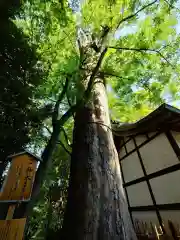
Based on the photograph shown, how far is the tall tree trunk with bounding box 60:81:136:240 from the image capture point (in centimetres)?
178

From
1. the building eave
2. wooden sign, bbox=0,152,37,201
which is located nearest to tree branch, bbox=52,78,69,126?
the building eave

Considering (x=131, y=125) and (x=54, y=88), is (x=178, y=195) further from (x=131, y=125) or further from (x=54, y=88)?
(x=54, y=88)

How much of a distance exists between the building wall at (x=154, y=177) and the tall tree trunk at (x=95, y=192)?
1.74m

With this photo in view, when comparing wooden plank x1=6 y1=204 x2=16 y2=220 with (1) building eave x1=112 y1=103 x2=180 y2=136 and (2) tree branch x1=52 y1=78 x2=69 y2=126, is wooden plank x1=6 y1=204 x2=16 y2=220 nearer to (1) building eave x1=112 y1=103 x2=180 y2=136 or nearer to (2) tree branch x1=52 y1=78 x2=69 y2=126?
(1) building eave x1=112 y1=103 x2=180 y2=136

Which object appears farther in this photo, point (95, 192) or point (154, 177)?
point (154, 177)

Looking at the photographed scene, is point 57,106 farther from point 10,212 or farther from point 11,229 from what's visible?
point 11,229

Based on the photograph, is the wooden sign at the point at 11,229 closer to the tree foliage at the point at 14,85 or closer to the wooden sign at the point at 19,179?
the wooden sign at the point at 19,179

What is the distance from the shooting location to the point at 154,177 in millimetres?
4047

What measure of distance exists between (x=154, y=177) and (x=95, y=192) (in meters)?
2.62

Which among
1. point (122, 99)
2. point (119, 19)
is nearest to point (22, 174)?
point (119, 19)

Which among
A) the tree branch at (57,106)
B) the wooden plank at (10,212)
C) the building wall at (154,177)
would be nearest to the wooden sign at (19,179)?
the wooden plank at (10,212)

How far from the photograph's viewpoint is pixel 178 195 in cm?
331

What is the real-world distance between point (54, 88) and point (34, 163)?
4234mm

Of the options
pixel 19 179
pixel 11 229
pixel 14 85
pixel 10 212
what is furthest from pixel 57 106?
pixel 11 229
